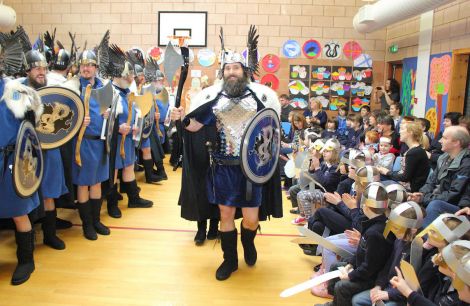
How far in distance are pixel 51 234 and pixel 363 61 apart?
7.46 metres

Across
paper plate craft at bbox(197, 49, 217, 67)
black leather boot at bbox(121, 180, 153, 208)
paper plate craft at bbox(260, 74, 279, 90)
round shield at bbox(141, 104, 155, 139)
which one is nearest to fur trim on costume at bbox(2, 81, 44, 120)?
black leather boot at bbox(121, 180, 153, 208)

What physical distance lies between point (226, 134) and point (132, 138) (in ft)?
6.15

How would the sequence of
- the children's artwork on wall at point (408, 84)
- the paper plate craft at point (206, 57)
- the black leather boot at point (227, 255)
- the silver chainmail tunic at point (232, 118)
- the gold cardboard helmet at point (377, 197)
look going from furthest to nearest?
the paper plate craft at point (206, 57), the children's artwork on wall at point (408, 84), the black leather boot at point (227, 255), the silver chainmail tunic at point (232, 118), the gold cardboard helmet at point (377, 197)

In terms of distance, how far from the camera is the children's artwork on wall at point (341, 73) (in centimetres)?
931

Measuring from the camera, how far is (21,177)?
282cm

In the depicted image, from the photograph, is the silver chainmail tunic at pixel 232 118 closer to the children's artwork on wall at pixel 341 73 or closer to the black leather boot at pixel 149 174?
the black leather boot at pixel 149 174

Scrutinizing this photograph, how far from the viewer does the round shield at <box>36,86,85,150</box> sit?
328 cm

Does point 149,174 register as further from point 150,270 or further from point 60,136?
point 150,270

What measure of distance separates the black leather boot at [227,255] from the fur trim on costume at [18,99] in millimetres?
1524

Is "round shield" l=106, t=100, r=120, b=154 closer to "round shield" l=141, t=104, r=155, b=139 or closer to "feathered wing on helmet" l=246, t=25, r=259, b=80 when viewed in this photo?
"feathered wing on helmet" l=246, t=25, r=259, b=80

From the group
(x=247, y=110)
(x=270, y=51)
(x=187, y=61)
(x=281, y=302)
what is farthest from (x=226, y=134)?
(x=270, y=51)

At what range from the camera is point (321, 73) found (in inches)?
368

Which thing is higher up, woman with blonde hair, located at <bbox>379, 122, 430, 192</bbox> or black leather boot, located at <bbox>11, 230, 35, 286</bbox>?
woman with blonde hair, located at <bbox>379, 122, 430, 192</bbox>

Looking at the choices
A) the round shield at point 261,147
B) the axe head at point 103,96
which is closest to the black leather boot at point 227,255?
the round shield at point 261,147
